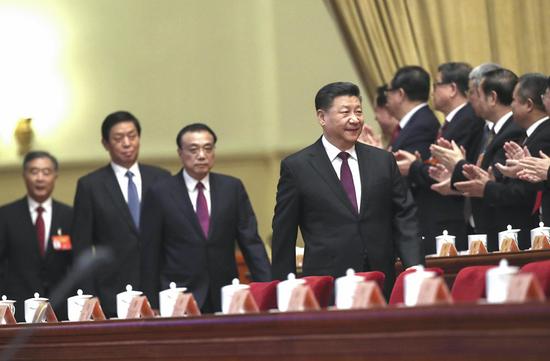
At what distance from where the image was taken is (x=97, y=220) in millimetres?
7207

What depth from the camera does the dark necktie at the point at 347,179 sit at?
5.31 metres

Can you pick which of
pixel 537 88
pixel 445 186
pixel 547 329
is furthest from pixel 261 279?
pixel 547 329

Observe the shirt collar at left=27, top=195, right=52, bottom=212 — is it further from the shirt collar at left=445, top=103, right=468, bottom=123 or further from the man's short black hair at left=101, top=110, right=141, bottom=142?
the shirt collar at left=445, top=103, right=468, bottom=123

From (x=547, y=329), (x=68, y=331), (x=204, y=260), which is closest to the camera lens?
(x=547, y=329)

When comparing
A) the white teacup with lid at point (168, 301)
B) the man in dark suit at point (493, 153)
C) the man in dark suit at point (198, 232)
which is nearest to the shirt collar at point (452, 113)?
the man in dark suit at point (493, 153)

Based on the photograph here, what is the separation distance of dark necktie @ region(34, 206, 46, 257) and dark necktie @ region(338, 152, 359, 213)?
3.11 meters

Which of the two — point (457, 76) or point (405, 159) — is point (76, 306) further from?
point (457, 76)

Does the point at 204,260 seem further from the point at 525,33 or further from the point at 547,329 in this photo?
the point at 547,329

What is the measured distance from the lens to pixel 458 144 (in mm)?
6969

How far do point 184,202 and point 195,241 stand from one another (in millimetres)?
213

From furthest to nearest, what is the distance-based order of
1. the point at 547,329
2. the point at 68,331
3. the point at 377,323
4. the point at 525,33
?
the point at 525,33
the point at 68,331
the point at 377,323
the point at 547,329

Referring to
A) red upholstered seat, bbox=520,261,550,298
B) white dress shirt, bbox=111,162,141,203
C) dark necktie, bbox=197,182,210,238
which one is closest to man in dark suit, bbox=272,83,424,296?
dark necktie, bbox=197,182,210,238

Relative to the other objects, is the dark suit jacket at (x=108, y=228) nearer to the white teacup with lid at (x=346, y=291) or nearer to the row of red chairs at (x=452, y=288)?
the row of red chairs at (x=452, y=288)

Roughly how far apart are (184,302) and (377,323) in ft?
3.24
